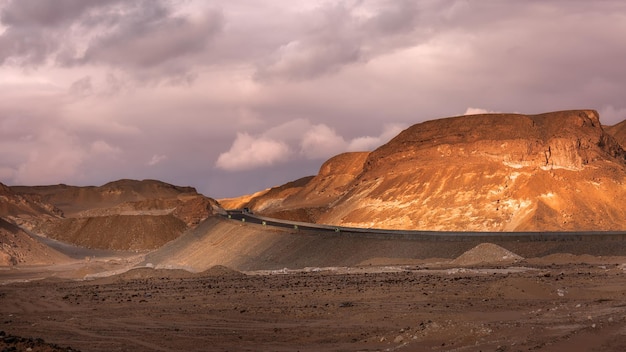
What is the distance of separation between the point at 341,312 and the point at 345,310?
448mm

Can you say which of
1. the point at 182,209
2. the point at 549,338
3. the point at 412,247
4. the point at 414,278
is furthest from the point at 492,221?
the point at 549,338

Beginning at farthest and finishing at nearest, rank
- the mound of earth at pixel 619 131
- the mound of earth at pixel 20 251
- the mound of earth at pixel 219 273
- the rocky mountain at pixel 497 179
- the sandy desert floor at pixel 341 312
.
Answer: the mound of earth at pixel 619 131, the rocky mountain at pixel 497 179, the mound of earth at pixel 20 251, the mound of earth at pixel 219 273, the sandy desert floor at pixel 341 312

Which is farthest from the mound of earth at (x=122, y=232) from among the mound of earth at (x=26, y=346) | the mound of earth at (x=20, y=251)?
the mound of earth at (x=26, y=346)

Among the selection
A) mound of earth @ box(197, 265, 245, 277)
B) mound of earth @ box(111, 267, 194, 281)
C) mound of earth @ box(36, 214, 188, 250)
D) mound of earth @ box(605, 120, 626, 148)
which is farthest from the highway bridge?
mound of earth @ box(605, 120, 626, 148)

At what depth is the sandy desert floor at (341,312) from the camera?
19.7m

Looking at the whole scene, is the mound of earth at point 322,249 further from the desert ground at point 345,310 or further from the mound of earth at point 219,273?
the mound of earth at point 219,273

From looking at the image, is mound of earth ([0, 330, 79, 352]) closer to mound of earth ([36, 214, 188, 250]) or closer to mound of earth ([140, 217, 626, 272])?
mound of earth ([140, 217, 626, 272])

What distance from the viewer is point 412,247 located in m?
57.2

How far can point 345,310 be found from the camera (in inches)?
1109

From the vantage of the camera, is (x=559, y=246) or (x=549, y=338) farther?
(x=559, y=246)

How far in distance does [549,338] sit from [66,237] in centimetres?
10456

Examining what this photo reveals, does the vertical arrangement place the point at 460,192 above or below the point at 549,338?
above

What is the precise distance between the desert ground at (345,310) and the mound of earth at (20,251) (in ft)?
94.5

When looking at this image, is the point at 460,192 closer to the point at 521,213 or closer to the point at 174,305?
the point at 521,213
